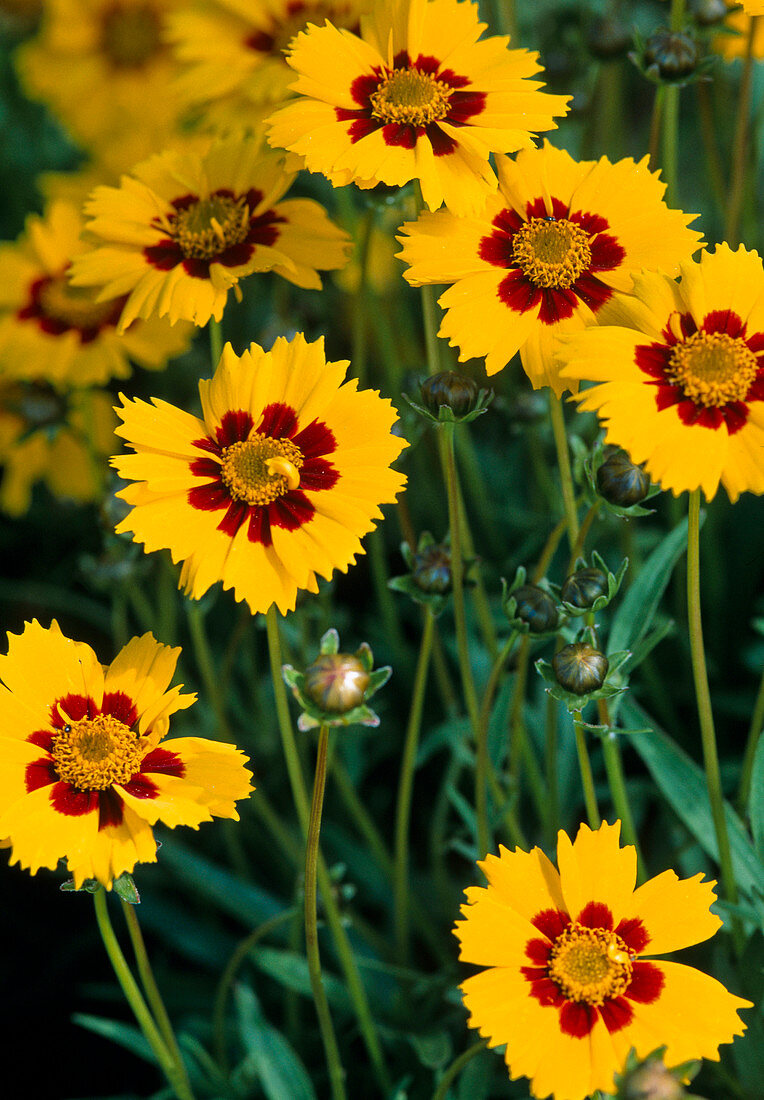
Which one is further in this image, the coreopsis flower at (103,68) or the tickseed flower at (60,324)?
→ the coreopsis flower at (103,68)

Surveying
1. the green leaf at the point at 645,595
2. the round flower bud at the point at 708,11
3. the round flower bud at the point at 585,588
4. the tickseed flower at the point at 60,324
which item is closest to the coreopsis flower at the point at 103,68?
the tickseed flower at the point at 60,324

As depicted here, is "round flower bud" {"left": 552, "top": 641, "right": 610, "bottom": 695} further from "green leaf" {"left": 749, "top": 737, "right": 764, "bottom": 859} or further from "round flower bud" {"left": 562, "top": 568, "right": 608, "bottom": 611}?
"green leaf" {"left": 749, "top": 737, "right": 764, "bottom": 859}

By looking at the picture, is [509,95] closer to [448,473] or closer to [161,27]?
[448,473]

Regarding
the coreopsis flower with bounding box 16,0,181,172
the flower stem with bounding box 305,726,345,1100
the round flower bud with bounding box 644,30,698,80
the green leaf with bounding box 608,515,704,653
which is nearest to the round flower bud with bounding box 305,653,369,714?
the flower stem with bounding box 305,726,345,1100

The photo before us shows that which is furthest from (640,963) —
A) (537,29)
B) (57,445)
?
(537,29)

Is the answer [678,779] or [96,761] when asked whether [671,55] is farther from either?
[96,761]

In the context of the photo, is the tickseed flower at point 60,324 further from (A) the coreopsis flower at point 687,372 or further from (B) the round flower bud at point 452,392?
(A) the coreopsis flower at point 687,372
